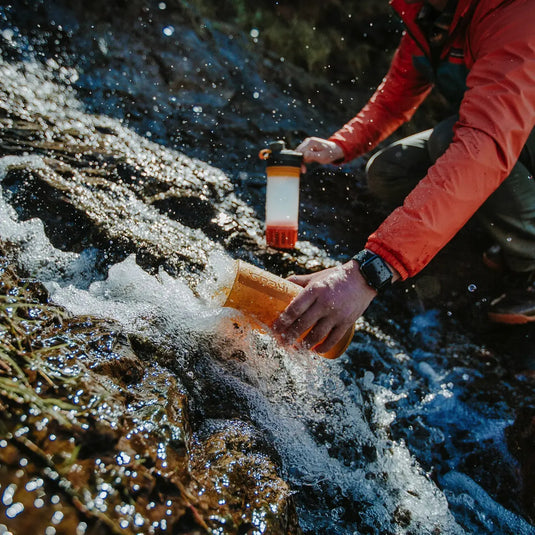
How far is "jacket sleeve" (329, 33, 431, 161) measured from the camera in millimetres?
3162

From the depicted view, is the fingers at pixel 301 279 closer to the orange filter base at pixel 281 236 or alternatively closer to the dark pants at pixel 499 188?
the orange filter base at pixel 281 236

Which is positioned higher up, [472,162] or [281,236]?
[472,162]

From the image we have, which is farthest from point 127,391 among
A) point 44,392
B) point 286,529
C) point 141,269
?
point 141,269

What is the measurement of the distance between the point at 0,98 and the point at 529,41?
381 cm

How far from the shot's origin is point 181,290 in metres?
2.03

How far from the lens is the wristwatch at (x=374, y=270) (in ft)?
5.29

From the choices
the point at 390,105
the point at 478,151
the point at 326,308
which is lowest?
the point at 326,308

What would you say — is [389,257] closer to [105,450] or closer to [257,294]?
[257,294]

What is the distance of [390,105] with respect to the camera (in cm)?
334

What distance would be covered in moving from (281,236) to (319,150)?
0.85m

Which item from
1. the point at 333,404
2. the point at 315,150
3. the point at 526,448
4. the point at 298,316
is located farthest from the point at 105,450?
the point at 315,150

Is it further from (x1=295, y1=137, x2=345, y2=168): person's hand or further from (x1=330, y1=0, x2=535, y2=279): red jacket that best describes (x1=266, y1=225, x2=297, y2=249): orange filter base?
(x1=330, y1=0, x2=535, y2=279): red jacket

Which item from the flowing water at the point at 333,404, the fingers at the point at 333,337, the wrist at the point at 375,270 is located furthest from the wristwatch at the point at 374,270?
the flowing water at the point at 333,404

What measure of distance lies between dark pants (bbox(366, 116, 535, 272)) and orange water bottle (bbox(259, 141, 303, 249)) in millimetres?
1179
